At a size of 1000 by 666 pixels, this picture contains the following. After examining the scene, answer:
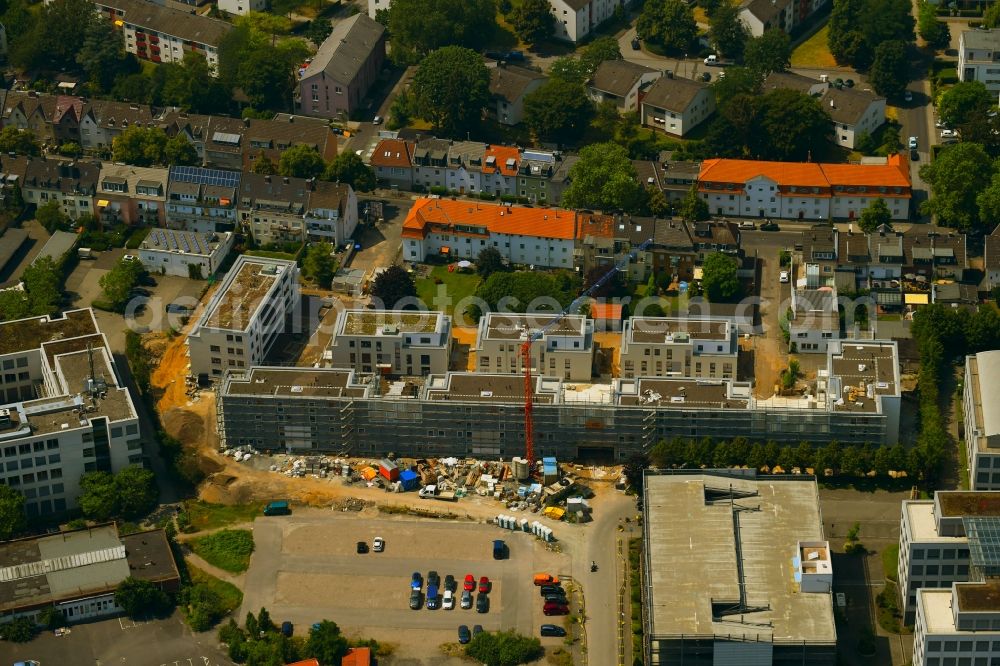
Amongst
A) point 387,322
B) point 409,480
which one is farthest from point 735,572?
point 387,322

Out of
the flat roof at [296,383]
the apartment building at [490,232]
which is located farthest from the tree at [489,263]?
the flat roof at [296,383]

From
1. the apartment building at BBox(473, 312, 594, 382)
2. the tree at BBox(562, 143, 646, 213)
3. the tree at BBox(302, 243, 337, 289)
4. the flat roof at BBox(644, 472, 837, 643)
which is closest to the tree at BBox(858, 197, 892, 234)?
the tree at BBox(562, 143, 646, 213)

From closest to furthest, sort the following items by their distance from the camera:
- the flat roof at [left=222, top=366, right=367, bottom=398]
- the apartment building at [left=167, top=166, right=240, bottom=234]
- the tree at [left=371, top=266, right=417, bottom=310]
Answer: the flat roof at [left=222, top=366, right=367, bottom=398]
the tree at [left=371, top=266, right=417, bottom=310]
the apartment building at [left=167, top=166, right=240, bottom=234]

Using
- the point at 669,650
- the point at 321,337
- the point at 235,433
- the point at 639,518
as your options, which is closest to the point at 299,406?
the point at 235,433

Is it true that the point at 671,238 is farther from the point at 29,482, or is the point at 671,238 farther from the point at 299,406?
the point at 29,482

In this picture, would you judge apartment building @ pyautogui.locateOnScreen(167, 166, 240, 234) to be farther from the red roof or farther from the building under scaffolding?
the red roof

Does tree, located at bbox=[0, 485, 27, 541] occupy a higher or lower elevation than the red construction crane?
lower

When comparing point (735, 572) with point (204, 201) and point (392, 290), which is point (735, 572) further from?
point (204, 201)
